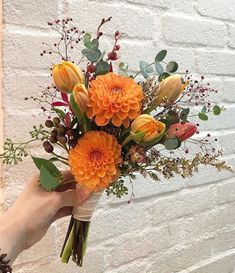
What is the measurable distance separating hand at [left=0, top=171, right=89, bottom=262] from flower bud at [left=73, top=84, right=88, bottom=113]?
14 cm

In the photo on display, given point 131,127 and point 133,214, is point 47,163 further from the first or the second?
point 133,214

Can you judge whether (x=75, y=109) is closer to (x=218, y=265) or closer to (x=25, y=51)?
(x=25, y=51)

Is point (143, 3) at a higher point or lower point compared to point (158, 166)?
higher

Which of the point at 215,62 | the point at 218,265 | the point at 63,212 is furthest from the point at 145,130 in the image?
the point at 218,265

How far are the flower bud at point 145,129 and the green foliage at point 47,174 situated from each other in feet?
0.41

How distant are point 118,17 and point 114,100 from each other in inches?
16.1

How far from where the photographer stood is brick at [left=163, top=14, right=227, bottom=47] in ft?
3.39

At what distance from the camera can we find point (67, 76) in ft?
1.99

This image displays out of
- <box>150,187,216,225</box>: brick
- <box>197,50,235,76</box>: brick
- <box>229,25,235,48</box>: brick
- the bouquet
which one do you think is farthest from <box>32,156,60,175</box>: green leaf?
<box>229,25,235,48</box>: brick

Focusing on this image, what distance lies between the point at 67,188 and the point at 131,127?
0.16 m

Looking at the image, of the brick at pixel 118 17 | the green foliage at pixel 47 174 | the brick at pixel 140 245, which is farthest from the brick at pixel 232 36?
the green foliage at pixel 47 174

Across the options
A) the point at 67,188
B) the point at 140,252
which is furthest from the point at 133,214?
the point at 67,188

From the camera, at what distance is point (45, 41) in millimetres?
822

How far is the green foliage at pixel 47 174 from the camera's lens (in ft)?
2.06
